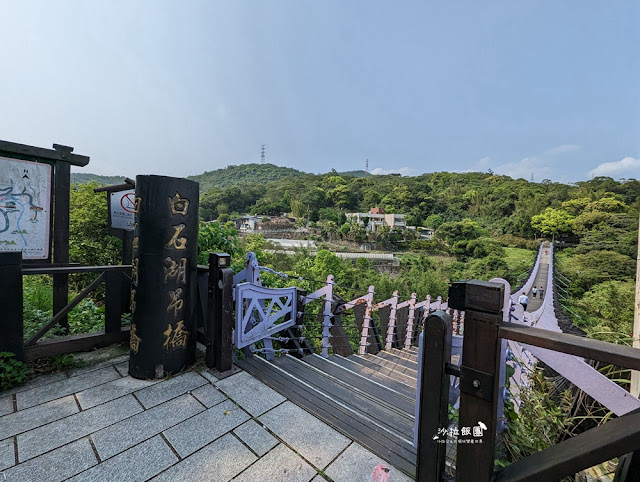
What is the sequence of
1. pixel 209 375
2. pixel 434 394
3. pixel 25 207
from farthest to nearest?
pixel 25 207 → pixel 209 375 → pixel 434 394

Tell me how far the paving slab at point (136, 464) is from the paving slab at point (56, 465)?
0.23ft

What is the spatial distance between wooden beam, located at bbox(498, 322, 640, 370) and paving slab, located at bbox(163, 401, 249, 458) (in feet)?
5.57

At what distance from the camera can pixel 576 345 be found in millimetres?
912

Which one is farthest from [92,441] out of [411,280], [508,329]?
[411,280]

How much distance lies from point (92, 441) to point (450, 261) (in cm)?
5056

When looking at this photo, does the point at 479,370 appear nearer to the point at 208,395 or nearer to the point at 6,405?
the point at 208,395

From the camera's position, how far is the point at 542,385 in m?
2.25

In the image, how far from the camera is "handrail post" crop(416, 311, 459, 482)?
1211 millimetres

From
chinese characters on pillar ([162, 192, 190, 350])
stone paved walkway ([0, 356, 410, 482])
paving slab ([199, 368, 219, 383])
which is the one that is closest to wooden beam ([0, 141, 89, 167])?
chinese characters on pillar ([162, 192, 190, 350])

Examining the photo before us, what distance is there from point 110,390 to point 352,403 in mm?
1821

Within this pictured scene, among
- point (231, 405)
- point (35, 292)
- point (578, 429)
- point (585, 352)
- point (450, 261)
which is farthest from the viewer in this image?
point (450, 261)

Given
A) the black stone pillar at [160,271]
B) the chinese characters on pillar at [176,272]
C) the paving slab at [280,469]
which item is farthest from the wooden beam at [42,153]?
the paving slab at [280,469]

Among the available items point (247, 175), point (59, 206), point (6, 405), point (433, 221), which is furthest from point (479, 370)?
point (247, 175)

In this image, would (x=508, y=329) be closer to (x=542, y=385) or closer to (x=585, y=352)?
(x=585, y=352)
